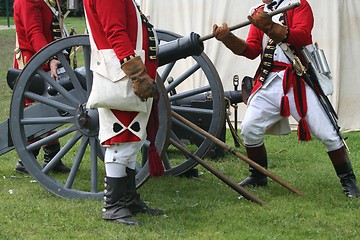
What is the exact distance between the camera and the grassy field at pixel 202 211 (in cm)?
443

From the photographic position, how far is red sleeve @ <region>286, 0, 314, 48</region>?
507 centimetres

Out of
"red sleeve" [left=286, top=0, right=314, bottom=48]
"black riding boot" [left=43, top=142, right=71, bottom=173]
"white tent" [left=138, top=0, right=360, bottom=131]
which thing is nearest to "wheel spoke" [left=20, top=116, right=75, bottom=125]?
"black riding boot" [left=43, top=142, right=71, bottom=173]

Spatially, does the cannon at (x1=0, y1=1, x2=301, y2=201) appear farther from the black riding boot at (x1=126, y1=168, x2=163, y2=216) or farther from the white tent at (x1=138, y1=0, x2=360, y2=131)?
the white tent at (x1=138, y1=0, x2=360, y2=131)

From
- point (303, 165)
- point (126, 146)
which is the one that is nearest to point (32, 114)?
point (126, 146)

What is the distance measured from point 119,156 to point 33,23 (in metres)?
1.65

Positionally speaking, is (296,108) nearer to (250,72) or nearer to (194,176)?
(194,176)

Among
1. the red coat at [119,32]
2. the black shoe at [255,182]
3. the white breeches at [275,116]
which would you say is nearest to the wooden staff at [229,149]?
the white breeches at [275,116]

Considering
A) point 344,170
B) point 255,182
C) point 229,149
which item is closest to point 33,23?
point 229,149

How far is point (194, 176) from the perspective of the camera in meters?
5.93

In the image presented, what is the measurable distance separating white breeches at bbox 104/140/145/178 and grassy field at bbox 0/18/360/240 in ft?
1.02

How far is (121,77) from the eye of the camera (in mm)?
4371

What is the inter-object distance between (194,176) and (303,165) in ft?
3.46

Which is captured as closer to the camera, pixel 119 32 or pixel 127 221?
pixel 119 32

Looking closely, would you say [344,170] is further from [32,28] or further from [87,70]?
[32,28]
